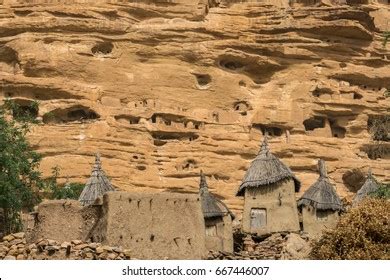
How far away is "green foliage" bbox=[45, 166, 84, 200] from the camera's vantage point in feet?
103

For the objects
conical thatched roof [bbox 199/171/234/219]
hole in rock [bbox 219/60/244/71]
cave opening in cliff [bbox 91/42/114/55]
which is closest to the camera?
conical thatched roof [bbox 199/171/234/219]

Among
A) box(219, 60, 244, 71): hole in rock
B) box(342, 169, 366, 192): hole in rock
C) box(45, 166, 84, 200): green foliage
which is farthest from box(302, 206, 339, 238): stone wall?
box(219, 60, 244, 71): hole in rock

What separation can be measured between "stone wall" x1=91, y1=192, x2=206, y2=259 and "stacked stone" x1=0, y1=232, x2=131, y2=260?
803 millimetres

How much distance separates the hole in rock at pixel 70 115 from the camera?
3997 centimetres

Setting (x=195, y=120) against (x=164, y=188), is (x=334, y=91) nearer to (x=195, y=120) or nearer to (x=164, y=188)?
(x=195, y=120)

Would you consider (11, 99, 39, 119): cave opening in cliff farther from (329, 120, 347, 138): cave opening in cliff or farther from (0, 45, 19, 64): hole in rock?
(329, 120, 347, 138): cave opening in cliff

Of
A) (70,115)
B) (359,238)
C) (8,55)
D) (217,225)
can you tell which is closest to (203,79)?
(70,115)

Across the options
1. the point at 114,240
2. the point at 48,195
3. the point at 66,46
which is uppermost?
the point at 66,46

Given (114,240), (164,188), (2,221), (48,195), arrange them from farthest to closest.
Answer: (164,188) → (48,195) → (2,221) → (114,240)

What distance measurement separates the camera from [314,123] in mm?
42438

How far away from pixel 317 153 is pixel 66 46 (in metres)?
9.76

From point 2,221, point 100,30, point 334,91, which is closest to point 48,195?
point 2,221

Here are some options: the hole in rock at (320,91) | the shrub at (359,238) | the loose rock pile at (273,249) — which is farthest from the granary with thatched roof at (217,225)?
the hole in rock at (320,91)

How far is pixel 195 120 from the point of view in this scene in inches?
1608
